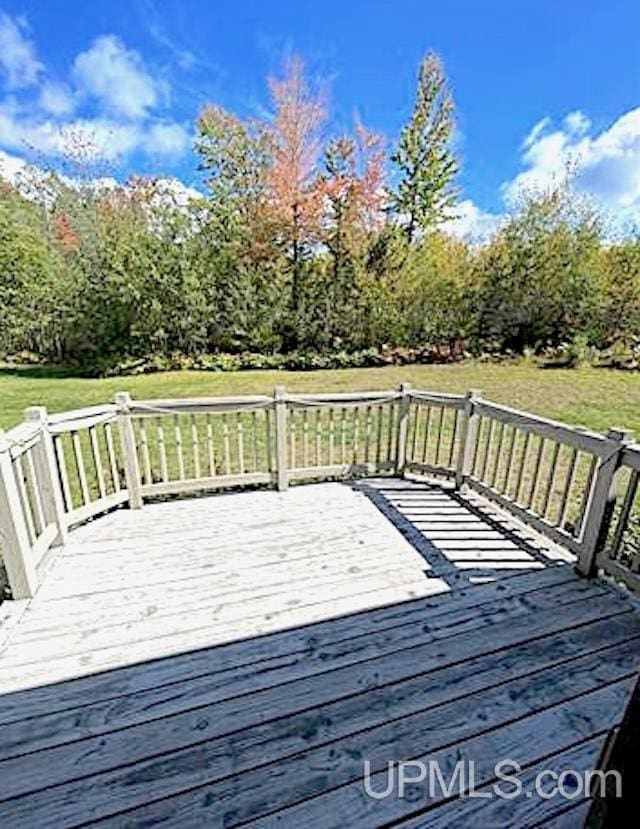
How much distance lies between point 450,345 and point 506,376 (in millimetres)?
3205

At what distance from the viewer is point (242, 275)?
1396cm

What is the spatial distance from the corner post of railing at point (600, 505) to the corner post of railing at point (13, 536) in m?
3.35

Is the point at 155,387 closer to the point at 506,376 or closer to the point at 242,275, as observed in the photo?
the point at 242,275

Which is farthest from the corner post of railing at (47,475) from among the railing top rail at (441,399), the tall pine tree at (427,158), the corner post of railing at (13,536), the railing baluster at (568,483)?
the tall pine tree at (427,158)

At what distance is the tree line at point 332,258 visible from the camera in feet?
40.8

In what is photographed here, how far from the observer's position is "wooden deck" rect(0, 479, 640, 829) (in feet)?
5.01

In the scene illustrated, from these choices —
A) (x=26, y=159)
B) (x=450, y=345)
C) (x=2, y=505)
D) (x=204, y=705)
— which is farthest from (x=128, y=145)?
(x=204, y=705)

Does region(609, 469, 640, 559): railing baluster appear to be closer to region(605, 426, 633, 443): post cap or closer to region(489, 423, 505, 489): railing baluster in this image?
region(605, 426, 633, 443): post cap

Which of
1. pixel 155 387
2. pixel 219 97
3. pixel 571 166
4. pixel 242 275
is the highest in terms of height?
pixel 219 97

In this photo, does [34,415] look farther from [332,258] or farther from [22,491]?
[332,258]

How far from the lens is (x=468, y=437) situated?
403cm

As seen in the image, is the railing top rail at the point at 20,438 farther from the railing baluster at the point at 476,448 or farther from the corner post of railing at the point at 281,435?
the railing baluster at the point at 476,448

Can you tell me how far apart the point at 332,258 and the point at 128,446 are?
11.7m

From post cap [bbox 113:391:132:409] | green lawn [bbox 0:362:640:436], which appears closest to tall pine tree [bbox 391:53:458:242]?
green lawn [bbox 0:362:640:436]
